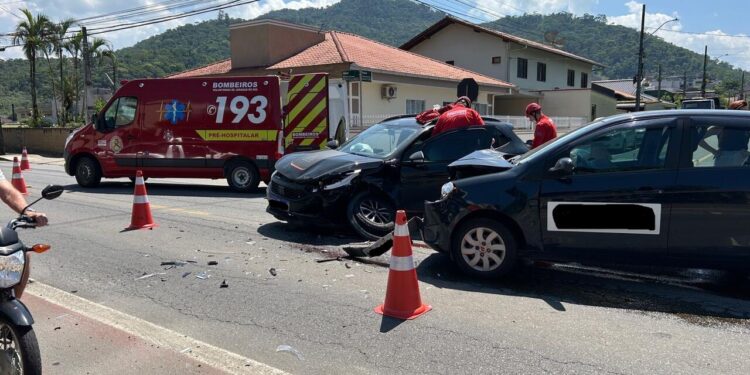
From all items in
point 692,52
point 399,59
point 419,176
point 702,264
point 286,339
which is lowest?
point 286,339

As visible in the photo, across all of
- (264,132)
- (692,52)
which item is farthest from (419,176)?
(692,52)

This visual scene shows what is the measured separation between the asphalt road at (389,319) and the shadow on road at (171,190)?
439 centimetres

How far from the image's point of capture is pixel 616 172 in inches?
195

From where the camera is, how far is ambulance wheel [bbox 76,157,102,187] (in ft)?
42.1

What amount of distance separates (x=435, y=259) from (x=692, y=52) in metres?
90.0

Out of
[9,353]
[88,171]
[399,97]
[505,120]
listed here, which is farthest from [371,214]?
[399,97]

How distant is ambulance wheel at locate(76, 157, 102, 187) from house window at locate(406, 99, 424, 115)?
16.5 m

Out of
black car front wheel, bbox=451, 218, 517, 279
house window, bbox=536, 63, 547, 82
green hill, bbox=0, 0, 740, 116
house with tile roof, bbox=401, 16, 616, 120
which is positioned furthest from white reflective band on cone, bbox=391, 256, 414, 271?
green hill, bbox=0, 0, 740, 116

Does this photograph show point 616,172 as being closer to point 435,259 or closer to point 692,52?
point 435,259

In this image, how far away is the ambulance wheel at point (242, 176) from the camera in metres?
12.1

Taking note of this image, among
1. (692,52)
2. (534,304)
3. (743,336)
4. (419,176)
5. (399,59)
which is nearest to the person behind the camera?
(743,336)

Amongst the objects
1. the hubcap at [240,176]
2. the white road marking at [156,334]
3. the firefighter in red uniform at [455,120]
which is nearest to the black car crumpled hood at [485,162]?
the firefighter in red uniform at [455,120]

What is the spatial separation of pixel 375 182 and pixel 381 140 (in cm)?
95

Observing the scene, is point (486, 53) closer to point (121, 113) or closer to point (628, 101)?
point (628, 101)
